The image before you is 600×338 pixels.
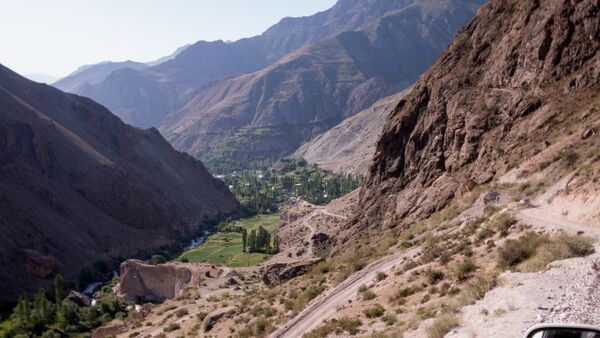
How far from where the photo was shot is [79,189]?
108062 millimetres

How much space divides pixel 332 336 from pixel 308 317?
5.38 m

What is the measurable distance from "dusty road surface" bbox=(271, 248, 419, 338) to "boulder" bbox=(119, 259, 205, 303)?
4274 centimetres

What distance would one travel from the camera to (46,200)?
312ft

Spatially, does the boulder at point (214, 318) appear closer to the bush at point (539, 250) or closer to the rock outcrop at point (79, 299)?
the bush at point (539, 250)

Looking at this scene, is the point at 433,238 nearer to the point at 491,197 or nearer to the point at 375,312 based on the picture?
the point at 491,197

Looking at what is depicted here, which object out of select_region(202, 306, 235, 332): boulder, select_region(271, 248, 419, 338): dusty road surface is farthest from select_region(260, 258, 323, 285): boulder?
select_region(271, 248, 419, 338): dusty road surface

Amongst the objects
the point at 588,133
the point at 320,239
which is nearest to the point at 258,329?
the point at 588,133

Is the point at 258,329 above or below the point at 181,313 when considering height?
above

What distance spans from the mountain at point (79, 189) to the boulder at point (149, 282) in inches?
692

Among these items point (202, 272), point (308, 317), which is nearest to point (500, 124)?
point (308, 317)

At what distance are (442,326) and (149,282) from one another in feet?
202

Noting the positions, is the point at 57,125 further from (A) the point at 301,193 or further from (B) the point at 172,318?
(B) the point at 172,318

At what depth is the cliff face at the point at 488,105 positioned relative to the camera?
29.2 m

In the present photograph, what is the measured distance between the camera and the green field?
84.2 m
